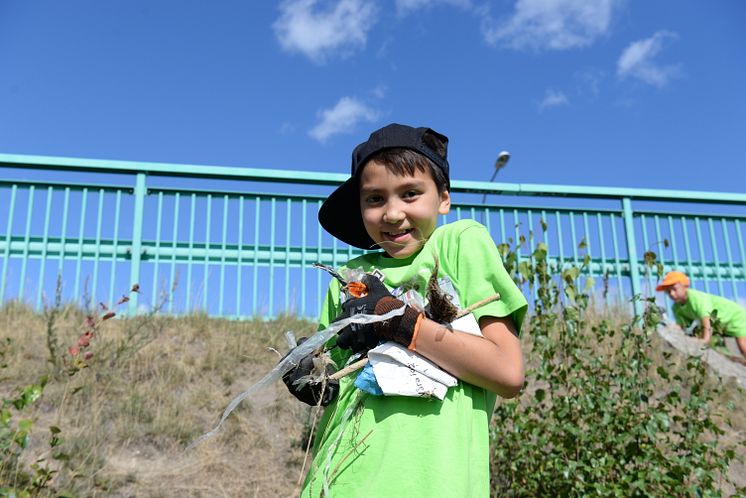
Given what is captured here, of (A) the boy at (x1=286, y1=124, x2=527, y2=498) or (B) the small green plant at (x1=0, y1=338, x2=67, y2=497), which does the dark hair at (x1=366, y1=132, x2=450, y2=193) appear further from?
(B) the small green plant at (x1=0, y1=338, x2=67, y2=497)

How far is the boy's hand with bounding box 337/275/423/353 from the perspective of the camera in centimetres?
142

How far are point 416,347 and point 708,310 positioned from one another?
662 cm

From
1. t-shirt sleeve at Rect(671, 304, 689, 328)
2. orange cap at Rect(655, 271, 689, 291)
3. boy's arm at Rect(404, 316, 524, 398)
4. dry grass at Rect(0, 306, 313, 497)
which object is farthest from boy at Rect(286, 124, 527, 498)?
t-shirt sleeve at Rect(671, 304, 689, 328)

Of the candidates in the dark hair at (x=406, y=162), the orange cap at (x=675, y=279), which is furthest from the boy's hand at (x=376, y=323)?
the orange cap at (x=675, y=279)

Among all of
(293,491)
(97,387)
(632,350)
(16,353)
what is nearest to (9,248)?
(16,353)

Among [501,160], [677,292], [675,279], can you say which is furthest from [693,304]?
[501,160]

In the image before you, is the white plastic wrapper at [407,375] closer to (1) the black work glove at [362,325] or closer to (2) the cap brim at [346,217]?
(1) the black work glove at [362,325]

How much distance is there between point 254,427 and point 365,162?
3478 millimetres

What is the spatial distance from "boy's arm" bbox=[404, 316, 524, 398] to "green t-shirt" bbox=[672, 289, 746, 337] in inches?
245

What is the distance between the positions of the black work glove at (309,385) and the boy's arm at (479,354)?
29cm

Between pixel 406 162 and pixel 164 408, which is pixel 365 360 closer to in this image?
pixel 406 162

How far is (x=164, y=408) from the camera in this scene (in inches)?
186

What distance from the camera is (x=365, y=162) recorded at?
170 cm

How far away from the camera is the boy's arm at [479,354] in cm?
142
